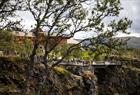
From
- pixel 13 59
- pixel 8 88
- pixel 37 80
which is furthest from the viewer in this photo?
pixel 13 59

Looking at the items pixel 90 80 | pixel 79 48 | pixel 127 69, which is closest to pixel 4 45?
pixel 79 48

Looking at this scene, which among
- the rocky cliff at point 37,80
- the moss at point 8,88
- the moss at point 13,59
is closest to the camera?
the moss at point 8,88

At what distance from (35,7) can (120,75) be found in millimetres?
111832

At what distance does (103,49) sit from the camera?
3008 cm

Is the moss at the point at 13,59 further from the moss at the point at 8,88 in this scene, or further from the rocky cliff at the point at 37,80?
the moss at the point at 8,88

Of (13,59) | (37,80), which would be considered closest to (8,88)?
(37,80)

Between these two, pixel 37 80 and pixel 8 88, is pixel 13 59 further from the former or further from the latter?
pixel 8 88

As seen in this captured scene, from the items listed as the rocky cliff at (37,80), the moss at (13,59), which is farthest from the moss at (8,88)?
the moss at (13,59)

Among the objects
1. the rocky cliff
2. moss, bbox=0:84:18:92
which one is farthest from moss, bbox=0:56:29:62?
moss, bbox=0:84:18:92

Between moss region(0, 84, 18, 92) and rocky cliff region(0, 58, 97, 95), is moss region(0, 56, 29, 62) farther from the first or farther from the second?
moss region(0, 84, 18, 92)

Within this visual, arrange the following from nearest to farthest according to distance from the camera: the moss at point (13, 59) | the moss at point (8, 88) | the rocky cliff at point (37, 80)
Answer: the moss at point (8, 88), the rocky cliff at point (37, 80), the moss at point (13, 59)

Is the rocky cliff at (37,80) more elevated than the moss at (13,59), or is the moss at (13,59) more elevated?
the moss at (13,59)

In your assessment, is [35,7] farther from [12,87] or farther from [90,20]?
[12,87]

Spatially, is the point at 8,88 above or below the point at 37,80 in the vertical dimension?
below
